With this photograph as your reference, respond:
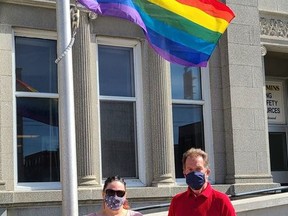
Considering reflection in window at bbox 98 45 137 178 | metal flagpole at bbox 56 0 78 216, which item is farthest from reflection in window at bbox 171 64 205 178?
metal flagpole at bbox 56 0 78 216

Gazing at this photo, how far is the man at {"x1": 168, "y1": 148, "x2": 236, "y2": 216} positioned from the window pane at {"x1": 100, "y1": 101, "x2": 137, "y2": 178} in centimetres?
573

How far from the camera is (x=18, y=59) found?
10.0 meters

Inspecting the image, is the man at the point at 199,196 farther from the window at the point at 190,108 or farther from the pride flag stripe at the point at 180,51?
the window at the point at 190,108

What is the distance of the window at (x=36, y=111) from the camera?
986 centimetres

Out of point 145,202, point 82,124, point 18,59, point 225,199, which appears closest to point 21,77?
point 18,59

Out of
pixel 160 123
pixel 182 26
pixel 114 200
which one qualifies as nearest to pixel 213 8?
pixel 182 26

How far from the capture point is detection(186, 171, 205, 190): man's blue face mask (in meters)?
4.74

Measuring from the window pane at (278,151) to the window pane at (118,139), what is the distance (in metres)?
4.86

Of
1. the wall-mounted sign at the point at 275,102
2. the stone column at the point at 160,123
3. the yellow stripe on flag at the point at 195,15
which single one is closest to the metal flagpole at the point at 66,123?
the yellow stripe on flag at the point at 195,15

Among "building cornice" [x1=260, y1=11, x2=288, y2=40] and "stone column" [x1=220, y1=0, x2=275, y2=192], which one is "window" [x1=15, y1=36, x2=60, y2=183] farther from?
"building cornice" [x1=260, y1=11, x2=288, y2=40]

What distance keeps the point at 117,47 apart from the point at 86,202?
2.92 metres

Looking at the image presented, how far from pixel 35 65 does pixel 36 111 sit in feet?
2.56

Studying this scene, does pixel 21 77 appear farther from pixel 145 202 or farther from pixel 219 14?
pixel 219 14

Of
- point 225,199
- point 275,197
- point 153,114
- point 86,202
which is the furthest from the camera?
point 153,114
